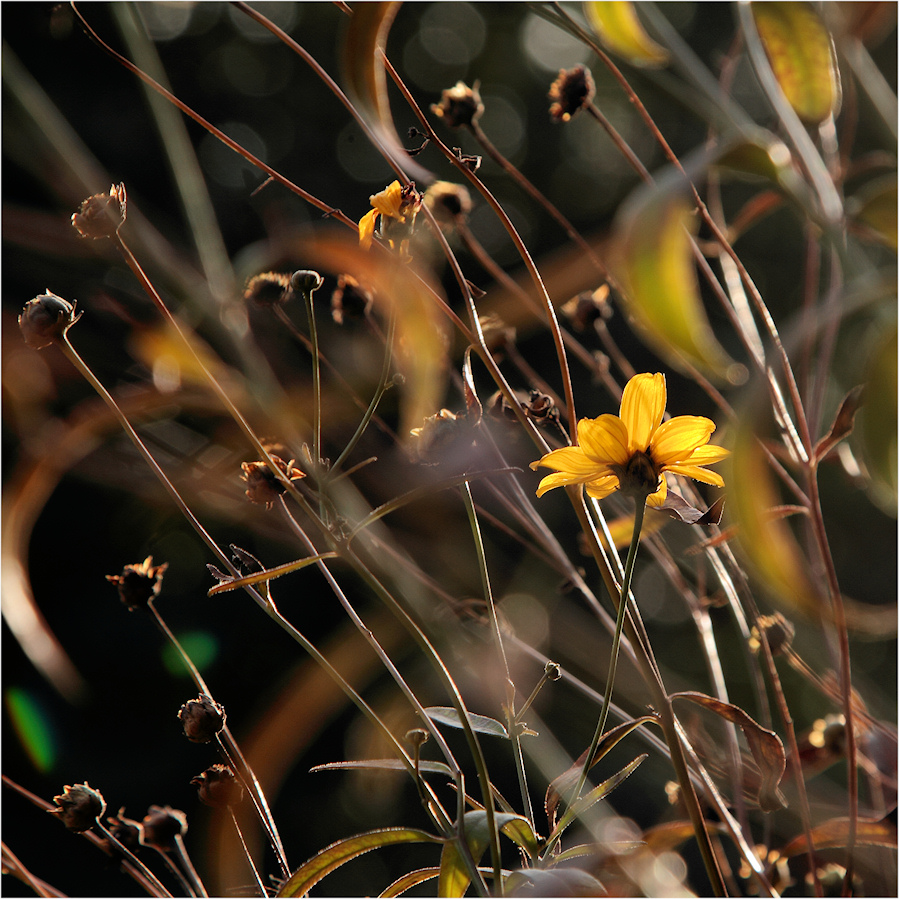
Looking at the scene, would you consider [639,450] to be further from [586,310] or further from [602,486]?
[586,310]

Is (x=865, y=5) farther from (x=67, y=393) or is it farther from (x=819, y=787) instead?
(x=67, y=393)

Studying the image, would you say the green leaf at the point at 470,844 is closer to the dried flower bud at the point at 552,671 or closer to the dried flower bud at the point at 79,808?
the dried flower bud at the point at 552,671

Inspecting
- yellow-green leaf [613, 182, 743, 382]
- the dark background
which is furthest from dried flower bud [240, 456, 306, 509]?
the dark background

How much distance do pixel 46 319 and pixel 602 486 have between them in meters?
0.20

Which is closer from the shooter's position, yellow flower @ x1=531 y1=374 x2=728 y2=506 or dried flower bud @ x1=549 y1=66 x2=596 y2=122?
yellow flower @ x1=531 y1=374 x2=728 y2=506

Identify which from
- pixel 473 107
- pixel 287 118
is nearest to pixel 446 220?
pixel 473 107

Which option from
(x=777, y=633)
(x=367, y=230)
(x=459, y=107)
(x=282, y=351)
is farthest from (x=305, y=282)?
(x=282, y=351)

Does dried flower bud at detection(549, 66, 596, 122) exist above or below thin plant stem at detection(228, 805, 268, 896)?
above

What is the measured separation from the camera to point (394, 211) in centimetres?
26

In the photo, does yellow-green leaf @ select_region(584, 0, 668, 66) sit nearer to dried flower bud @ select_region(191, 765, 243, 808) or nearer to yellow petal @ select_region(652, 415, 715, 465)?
yellow petal @ select_region(652, 415, 715, 465)

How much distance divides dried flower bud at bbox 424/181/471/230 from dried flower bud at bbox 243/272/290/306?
0.08 meters

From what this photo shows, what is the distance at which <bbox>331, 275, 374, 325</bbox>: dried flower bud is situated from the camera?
36 cm

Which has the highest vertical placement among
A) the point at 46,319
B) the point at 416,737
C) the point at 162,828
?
the point at 46,319

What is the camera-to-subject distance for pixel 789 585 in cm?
13
